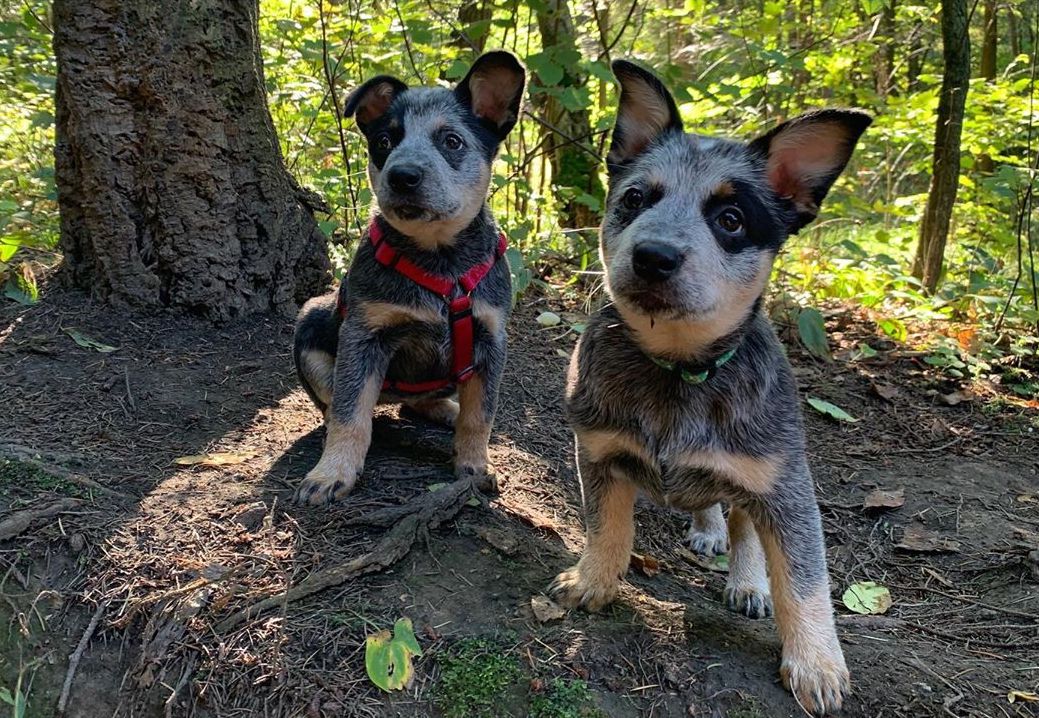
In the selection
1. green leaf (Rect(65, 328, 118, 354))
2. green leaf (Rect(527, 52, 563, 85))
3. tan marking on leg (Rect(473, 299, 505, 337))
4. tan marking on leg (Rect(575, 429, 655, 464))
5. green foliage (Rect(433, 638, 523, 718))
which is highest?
green leaf (Rect(527, 52, 563, 85))

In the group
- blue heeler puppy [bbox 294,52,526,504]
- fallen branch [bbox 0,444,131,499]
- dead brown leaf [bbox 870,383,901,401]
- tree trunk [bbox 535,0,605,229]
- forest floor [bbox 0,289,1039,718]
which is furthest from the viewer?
tree trunk [bbox 535,0,605,229]

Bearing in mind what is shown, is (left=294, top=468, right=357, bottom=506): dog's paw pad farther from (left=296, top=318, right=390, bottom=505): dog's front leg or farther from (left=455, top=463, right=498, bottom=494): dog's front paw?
(left=455, top=463, right=498, bottom=494): dog's front paw

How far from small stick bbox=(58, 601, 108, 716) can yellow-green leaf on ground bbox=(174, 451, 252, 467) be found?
1029 mm

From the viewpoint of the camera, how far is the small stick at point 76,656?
2.66m

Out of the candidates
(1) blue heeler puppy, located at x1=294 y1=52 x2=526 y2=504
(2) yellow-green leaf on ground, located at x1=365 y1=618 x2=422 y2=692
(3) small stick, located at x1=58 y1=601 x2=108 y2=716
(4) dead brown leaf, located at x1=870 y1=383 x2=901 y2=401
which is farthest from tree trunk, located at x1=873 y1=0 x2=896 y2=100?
(3) small stick, located at x1=58 y1=601 x2=108 y2=716

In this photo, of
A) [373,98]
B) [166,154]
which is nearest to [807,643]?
[373,98]

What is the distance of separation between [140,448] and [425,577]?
1825 mm

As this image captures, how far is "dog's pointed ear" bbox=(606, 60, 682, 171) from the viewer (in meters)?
3.17

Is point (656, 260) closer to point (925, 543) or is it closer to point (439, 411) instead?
point (439, 411)

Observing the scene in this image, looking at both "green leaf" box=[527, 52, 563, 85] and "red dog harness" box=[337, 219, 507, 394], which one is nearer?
"red dog harness" box=[337, 219, 507, 394]

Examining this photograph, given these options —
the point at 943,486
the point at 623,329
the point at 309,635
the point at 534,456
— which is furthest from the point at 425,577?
the point at 943,486

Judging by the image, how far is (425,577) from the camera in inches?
126

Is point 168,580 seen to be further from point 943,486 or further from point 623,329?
point 943,486

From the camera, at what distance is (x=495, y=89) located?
13.8ft
